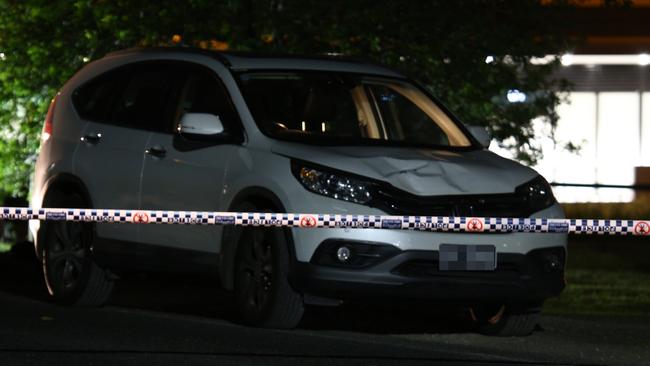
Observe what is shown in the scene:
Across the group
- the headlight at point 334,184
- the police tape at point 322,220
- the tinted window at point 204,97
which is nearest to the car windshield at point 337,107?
the tinted window at point 204,97

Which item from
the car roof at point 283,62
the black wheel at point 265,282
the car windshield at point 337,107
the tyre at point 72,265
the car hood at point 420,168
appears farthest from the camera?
the tyre at point 72,265

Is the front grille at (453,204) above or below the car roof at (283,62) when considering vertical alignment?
below

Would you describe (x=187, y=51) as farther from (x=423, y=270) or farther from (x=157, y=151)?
(x=423, y=270)

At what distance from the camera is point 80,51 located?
762 inches

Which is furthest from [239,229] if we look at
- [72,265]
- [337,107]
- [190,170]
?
[72,265]

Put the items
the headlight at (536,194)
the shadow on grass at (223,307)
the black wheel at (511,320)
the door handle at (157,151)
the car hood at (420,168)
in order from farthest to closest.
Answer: the door handle at (157,151) < the shadow on grass at (223,307) < the black wheel at (511,320) < the headlight at (536,194) < the car hood at (420,168)

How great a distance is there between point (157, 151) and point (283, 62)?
1.03 meters

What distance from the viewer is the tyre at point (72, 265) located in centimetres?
1318

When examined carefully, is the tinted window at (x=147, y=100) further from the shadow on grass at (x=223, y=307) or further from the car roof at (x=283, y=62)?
the shadow on grass at (x=223, y=307)

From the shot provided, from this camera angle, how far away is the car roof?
41.5 feet

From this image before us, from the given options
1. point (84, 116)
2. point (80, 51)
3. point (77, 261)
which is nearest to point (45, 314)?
point (77, 261)

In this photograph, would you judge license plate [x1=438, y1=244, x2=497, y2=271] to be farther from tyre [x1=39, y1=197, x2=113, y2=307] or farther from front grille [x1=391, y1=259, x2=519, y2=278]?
tyre [x1=39, y1=197, x2=113, y2=307]

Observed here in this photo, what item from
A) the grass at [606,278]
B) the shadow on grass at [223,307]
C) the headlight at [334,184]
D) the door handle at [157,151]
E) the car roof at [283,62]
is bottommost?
the grass at [606,278]

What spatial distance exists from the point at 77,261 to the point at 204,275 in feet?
4.75
